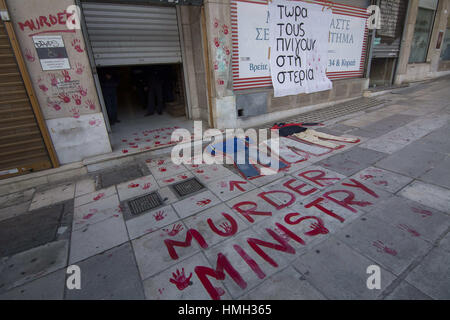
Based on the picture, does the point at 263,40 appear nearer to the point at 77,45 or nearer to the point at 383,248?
the point at 77,45

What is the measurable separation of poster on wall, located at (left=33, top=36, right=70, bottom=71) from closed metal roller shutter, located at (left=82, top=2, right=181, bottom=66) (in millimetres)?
1894

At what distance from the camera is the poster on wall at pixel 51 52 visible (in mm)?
4496

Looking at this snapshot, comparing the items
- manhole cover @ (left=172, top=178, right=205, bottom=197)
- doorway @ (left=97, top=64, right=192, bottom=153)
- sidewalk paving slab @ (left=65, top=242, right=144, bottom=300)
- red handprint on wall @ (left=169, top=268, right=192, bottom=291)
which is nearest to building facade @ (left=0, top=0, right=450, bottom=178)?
doorway @ (left=97, top=64, right=192, bottom=153)

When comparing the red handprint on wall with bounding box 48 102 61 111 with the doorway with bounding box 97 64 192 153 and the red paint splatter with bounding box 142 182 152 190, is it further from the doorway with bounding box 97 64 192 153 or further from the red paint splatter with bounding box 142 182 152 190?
the red paint splatter with bounding box 142 182 152 190

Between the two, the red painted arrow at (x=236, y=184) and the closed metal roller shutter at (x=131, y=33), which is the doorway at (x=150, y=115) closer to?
the closed metal roller shutter at (x=131, y=33)

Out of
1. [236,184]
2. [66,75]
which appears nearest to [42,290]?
[236,184]

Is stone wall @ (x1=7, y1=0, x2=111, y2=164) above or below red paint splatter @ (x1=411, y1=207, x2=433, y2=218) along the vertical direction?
above

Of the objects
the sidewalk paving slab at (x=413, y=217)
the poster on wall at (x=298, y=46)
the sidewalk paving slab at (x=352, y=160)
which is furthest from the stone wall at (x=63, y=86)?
the sidewalk paving slab at (x=413, y=217)

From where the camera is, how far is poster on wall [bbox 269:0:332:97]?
7426 millimetres

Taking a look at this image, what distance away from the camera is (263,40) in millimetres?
7289

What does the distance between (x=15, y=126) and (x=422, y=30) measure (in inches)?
760

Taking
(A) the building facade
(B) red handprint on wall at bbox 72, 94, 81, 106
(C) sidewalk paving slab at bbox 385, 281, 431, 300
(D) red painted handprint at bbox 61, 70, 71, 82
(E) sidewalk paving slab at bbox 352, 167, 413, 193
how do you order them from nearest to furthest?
(C) sidewalk paving slab at bbox 385, 281, 431, 300 → (E) sidewalk paving slab at bbox 352, 167, 413, 193 → (A) the building facade → (D) red painted handprint at bbox 61, 70, 71, 82 → (B) red handprint on wall at bbox 72, 94, 81, 106

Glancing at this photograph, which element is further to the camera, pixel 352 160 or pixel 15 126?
pixel 352 160
